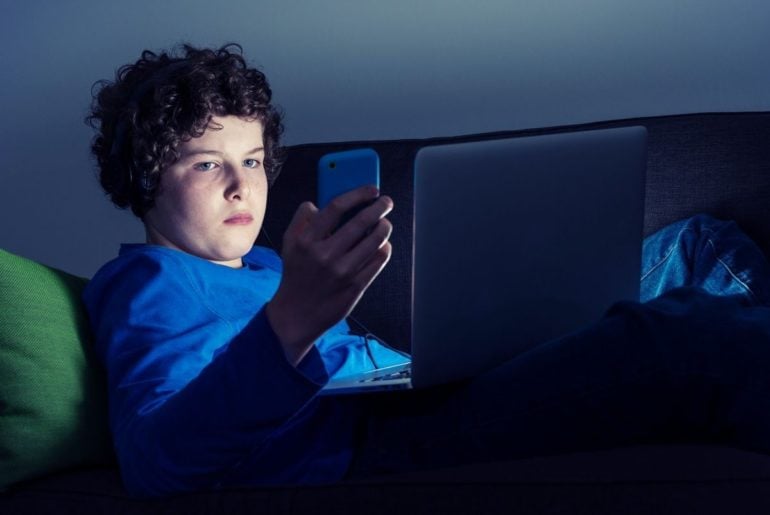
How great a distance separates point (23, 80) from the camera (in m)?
2.36

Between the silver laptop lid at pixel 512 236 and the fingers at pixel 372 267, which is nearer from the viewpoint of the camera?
the fingers at pixel 372 267

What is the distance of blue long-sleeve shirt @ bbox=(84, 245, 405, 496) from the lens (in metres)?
0.85

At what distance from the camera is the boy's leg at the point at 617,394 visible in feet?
3.09

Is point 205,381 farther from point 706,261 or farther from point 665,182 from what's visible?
point 665,182

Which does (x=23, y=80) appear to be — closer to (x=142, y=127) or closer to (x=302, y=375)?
(x=142, y=127)

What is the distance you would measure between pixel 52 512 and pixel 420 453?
47 centimetres

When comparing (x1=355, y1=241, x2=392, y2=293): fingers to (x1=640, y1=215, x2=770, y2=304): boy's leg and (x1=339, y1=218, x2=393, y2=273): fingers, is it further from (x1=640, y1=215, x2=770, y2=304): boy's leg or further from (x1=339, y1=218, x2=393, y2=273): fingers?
(x1=640, y1=215, x2=770, y2=304): boy's leg

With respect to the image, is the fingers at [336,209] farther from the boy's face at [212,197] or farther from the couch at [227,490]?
the boy's face at [212,197]

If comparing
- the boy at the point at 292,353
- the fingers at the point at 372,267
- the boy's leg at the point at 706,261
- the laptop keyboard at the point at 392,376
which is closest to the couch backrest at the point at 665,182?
the boy's leg at the point at 706,261

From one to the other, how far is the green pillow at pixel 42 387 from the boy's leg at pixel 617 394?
388mm

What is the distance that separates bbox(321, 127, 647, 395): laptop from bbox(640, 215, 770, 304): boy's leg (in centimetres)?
44

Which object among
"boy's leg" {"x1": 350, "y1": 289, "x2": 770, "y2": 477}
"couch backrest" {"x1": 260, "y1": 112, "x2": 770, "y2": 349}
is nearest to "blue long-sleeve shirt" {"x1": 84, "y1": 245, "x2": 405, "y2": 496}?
"boy's leg" {"x1": 350, "y1": 289, "x2": 770, "y2": 477}

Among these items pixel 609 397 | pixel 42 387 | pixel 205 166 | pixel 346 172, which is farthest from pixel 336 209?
pixel 205 166

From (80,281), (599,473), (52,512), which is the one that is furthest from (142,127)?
(599,473)
